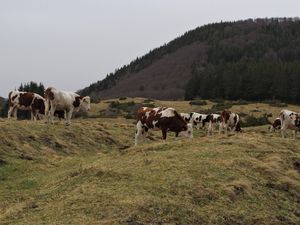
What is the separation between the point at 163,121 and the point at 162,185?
976 cm

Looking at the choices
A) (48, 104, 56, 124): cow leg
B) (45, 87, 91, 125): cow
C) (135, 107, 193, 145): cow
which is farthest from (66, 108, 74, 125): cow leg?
(135, 107, 193, 145): cow

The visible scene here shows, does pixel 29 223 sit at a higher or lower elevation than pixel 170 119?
lower

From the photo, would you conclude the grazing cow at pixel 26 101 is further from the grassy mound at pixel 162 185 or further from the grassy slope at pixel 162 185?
the grassy slope at pixel 162 185

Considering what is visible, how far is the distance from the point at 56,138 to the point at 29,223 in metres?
14.2

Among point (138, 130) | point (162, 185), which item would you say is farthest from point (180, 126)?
Result: point (162, 185)

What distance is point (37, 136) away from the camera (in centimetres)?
2516

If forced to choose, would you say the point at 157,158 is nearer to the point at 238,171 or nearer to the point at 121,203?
the point at 238,171

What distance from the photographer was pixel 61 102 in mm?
29031

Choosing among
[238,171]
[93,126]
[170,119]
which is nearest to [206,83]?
[93,126]

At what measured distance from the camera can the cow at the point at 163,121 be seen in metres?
23.6

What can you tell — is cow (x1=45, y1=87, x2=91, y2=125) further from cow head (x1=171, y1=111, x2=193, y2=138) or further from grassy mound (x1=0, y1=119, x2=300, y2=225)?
cow head (x1=171, y1=111, x2=193, y2=138)

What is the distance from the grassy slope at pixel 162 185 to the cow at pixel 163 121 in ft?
8.47

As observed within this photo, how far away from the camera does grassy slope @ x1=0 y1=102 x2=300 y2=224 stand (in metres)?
12.2

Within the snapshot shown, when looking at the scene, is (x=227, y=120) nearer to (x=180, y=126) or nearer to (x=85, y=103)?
(x=85, y=103)
